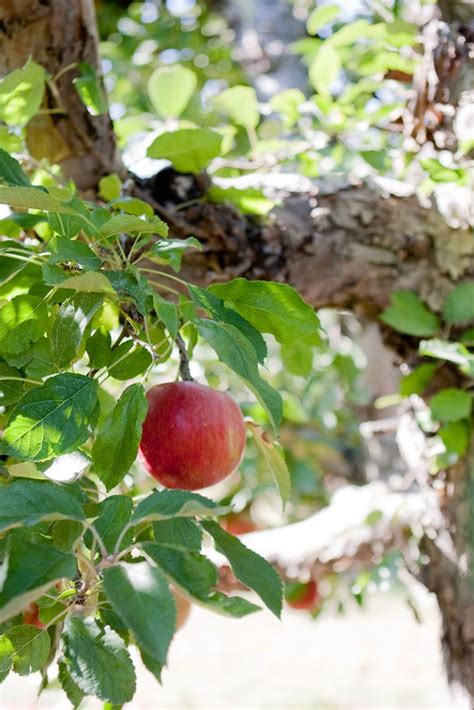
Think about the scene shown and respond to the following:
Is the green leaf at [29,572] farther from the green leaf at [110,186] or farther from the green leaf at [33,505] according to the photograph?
the green leaf at [110,186]

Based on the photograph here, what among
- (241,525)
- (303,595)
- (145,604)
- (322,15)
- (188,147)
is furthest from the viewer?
(241,525)

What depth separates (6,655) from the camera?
53 cm

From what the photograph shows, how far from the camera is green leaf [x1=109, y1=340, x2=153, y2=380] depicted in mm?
604

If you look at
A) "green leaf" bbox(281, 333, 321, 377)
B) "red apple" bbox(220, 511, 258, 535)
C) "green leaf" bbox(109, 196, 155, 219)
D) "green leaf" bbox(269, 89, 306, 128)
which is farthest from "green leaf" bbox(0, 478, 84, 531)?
"red apple" bbox(220, 511, 258, 535)

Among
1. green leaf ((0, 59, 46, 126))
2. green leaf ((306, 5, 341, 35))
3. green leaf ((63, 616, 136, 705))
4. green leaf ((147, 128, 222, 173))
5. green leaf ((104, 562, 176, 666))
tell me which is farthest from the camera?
green leaf ((306, 5, 341, 35))

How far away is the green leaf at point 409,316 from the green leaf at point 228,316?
540mm

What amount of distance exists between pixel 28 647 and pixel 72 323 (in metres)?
0.21

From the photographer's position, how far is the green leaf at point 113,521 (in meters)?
0.48

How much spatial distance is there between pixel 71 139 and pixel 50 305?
0.41 m

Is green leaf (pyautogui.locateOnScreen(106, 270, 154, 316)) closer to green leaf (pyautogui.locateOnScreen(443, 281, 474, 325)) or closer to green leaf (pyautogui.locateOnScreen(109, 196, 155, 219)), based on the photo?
green leaf (pyautogui.locateOnScreen(109, 196, 155, 219))

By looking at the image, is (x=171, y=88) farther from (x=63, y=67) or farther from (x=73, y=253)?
(x=73, y=253)

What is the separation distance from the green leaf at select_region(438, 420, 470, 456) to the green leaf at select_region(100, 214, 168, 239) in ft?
2.09

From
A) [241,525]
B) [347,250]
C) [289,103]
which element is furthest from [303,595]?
[289,103]

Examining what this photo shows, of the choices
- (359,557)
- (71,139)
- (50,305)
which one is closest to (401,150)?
(71,139)
